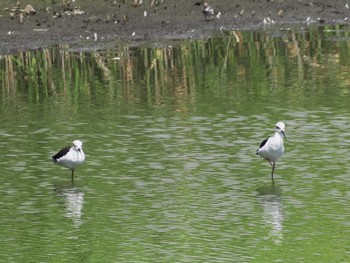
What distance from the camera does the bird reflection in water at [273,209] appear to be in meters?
14.6

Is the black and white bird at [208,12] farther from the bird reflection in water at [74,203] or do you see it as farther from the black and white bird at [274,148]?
the bird reflection in water at [74,203]

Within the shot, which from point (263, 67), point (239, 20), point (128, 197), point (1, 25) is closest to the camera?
point (128, 197)

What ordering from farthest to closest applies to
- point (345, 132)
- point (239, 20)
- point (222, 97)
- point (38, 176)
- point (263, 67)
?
1. point (239, 20)
2. point (263, 67)
3. point (222, 97)
4. point (345, 132)
5. point (38, 176)

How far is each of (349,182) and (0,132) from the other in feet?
23.9

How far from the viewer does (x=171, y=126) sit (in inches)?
866

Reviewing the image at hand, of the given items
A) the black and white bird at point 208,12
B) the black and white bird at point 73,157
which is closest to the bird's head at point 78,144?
the black and white bird at point 73,157

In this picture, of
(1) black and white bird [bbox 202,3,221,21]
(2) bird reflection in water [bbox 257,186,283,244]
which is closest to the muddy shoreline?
(1) black and white bird [bbox 202,3,221,21]

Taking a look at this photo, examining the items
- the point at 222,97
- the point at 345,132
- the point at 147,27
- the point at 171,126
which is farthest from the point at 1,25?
the point at 345,132

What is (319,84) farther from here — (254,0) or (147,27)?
(254,0)

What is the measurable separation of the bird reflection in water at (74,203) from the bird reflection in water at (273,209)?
7.81 ft

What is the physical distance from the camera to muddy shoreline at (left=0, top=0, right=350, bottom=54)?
32.2 m

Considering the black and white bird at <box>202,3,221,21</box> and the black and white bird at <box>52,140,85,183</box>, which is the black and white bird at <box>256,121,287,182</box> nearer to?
the black and white bird at <box>52,140,85,183</box>

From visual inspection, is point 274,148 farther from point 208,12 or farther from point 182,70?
point 208,12

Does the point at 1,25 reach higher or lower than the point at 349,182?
higher
